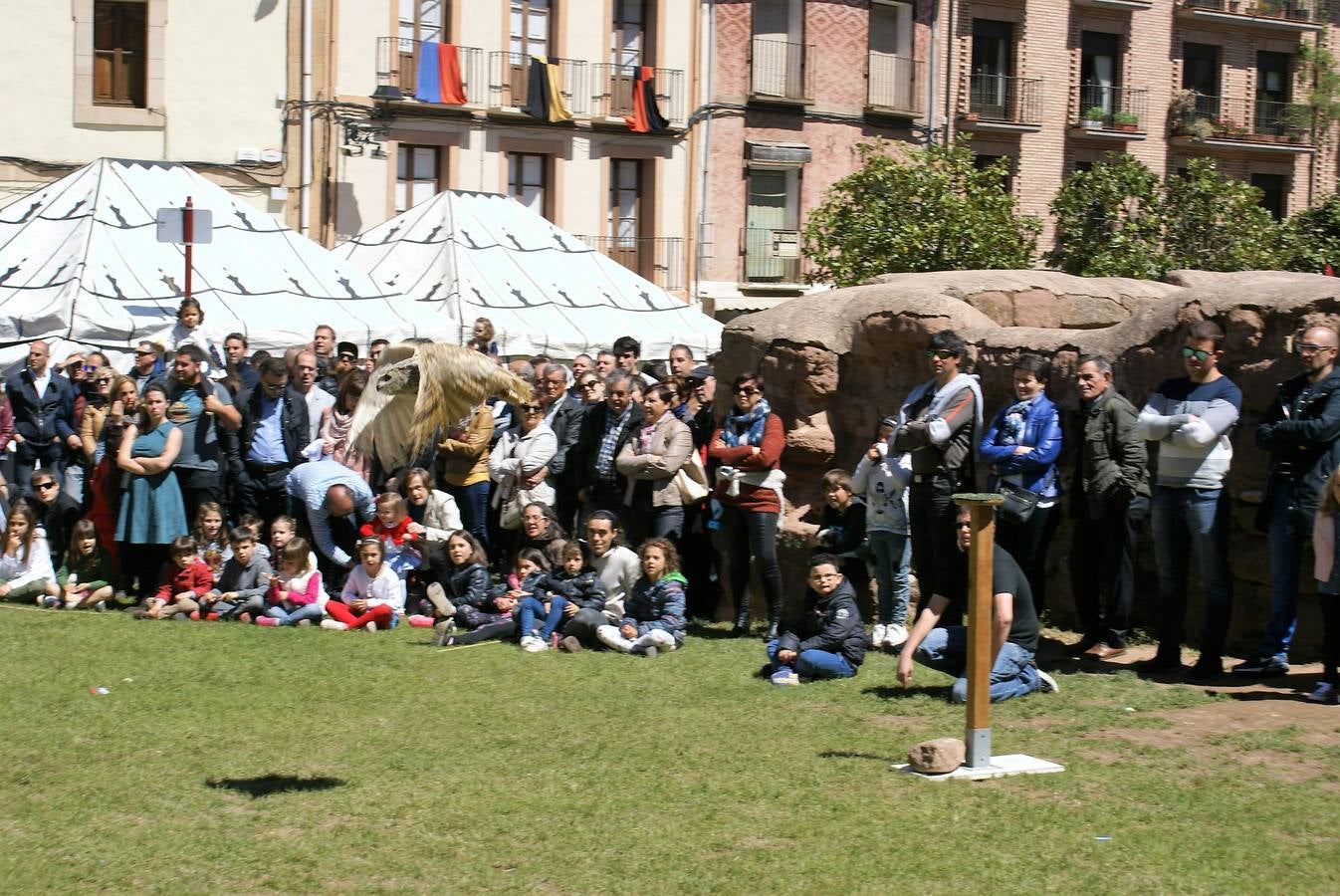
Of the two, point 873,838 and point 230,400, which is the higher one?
point 230,400

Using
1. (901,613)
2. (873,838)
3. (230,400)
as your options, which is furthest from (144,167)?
(873,838)

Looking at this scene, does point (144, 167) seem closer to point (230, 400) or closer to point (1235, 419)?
point (230, 400)

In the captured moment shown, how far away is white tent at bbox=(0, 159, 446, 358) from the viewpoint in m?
17.3

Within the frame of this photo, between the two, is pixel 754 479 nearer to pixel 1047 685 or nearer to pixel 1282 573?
pixel 1047 685

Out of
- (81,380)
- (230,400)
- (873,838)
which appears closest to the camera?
(873,838)

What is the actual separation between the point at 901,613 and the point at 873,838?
164 inches

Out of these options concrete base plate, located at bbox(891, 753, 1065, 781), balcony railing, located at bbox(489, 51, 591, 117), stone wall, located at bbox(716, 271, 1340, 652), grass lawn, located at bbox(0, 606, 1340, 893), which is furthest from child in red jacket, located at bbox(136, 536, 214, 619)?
balcony railing, located at bbox(489, 51, 591, 117)

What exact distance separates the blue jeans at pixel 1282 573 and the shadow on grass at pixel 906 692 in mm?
1690

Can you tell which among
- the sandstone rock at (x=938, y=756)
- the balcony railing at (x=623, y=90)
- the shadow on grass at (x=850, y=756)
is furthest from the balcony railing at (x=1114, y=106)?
the sandstone rock at (x=938, y=756)

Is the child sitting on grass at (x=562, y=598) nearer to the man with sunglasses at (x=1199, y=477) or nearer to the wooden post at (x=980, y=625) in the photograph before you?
the man with sunglasses at (x=1199, y=477)

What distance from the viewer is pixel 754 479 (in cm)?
1102

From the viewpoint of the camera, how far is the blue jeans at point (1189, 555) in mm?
9133

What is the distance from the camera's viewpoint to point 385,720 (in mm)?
8656

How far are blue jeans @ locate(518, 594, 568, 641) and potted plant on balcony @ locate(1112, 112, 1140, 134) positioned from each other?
91.8ft
